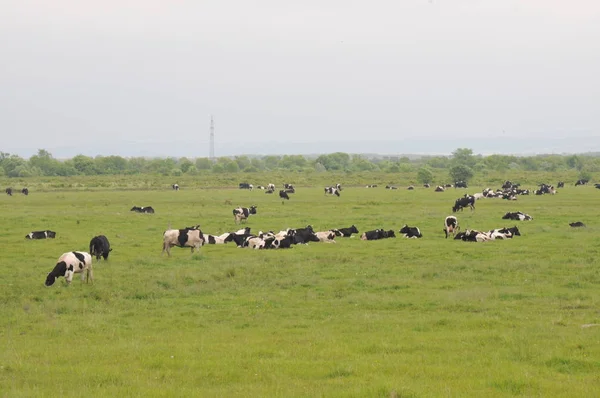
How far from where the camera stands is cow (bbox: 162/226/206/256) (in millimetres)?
24172

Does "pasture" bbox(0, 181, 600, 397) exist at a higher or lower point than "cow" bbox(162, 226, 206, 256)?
lower

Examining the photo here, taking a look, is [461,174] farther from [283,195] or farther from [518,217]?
[518,217]

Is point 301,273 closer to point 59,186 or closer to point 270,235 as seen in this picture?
point 270,235

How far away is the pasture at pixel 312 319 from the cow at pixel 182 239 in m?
0.49

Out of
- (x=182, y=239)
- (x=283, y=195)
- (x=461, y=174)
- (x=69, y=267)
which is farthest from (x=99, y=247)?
(x=461, y=174)

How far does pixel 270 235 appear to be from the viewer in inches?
1083

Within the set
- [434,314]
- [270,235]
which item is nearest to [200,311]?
[434,314]

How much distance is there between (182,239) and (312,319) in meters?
11.4

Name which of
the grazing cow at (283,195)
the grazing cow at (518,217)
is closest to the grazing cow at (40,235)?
the grazing cow at (518,217)

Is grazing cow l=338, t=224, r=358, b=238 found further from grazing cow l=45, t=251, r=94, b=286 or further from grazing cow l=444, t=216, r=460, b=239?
grazing cow l=45, t=251, r=94, b=286

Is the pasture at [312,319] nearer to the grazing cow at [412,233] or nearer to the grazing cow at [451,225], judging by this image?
the grazing cow at [451,225]

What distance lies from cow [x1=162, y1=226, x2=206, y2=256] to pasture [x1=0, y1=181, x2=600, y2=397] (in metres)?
0.49

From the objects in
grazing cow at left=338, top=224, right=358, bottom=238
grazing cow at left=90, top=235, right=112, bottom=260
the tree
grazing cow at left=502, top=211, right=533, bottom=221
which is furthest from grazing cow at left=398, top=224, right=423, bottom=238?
the tree

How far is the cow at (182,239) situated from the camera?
24172mm
